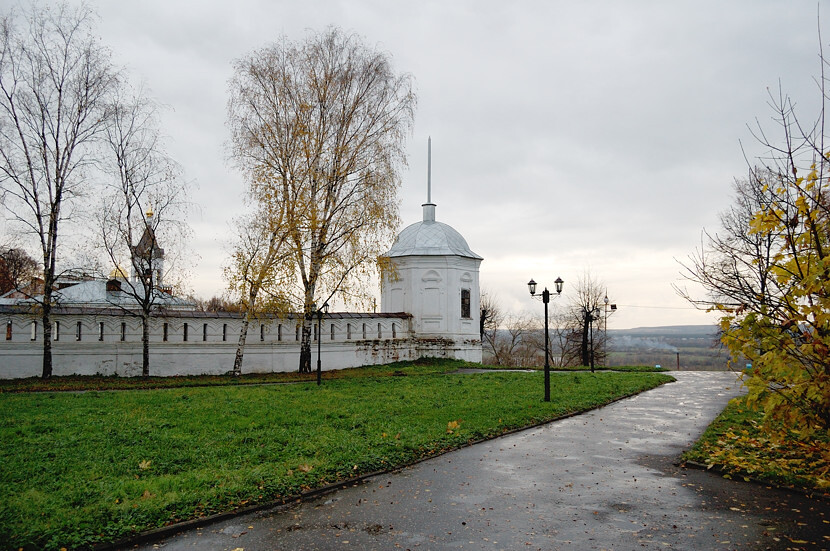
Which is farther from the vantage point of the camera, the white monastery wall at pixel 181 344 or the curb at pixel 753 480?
the white monastery wall at pixel 181 344

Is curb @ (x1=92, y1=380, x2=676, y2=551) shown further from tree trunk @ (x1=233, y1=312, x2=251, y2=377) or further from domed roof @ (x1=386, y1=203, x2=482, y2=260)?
domed roof @ (x1=386, y1=203, x2=482, y2=260)

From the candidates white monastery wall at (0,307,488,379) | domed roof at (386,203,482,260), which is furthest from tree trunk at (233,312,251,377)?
domed roof at (386,203,482,260)

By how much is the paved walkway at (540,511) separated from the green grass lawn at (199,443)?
60cm

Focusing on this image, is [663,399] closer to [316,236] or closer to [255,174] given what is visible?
[316,236]

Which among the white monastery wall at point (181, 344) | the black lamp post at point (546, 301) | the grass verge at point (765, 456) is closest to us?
the grass verge at point (765, 456)

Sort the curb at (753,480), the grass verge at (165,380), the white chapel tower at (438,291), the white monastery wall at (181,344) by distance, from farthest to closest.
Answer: the white chapel tower at (438,291), the white monastery wall at (181,344), the grass verge at (165,380), the curb at (753,480)

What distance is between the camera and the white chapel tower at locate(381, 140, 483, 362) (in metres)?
30.7

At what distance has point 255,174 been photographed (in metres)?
22.7

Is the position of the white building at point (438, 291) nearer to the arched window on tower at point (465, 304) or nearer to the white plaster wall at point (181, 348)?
the arched window on tower at point (465, 304)

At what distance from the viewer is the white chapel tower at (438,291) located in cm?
3066

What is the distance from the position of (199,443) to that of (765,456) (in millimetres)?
8443

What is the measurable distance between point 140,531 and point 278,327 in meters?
19.5

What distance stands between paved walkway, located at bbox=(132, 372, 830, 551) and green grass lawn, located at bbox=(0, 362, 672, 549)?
595mm

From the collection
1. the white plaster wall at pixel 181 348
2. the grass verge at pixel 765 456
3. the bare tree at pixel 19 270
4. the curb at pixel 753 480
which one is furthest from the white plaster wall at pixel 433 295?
the curb at pixel 753 480
